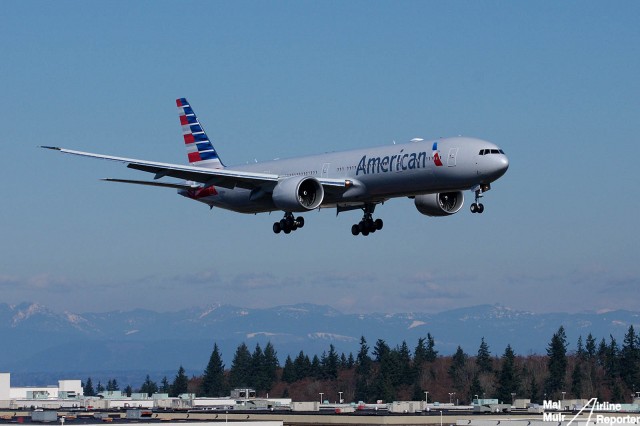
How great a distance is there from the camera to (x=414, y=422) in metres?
130

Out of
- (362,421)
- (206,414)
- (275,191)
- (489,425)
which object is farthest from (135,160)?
(206,414)

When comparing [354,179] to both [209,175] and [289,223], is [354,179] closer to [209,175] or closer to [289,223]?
[289,223]

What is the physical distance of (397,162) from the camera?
9194cm

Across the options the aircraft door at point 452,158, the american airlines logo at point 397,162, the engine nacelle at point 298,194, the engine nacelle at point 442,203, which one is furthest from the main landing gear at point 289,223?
the aircraft door at point 452,158

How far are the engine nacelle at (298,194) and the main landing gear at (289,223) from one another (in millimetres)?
3530

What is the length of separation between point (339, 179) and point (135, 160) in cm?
1522

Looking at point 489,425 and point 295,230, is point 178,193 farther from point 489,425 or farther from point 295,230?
point 489,425

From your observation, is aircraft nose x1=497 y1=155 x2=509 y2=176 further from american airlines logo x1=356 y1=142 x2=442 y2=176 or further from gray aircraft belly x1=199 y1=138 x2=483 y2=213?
american airlines logo x1=356 y1=142 x2=442 y2=176

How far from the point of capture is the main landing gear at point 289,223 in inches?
3969

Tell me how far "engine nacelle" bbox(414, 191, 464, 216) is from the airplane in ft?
0.22

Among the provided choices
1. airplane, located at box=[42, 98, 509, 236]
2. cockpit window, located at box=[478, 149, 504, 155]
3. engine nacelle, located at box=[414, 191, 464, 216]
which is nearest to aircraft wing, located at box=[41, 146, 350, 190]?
airplane, located at box=[42, 98, 509, 236]

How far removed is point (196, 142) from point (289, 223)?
73.2ft

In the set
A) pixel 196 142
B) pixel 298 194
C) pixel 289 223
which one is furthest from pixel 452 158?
pixel 196 142

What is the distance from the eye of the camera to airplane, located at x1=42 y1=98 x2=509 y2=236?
8862cm
